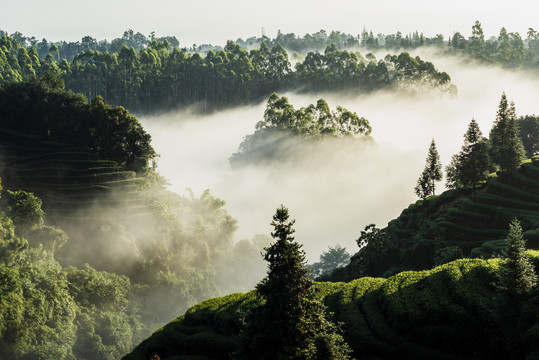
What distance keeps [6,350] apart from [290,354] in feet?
163

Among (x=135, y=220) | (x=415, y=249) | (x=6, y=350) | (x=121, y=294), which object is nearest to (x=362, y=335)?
(x=415, y=249)

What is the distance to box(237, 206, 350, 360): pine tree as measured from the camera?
1019 inches

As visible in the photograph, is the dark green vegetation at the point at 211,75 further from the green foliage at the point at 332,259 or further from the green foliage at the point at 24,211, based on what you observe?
the green foliage at the point at 24,211

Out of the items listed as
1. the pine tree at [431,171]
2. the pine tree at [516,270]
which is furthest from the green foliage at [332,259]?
the pine tree at [516,270]

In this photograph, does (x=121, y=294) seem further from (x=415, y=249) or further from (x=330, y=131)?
(x=330, y=131)

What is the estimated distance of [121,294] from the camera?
264ft

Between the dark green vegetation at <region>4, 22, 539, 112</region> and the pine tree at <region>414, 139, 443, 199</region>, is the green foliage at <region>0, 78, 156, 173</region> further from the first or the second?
the dark green vegetation at <region>4, 22, 539, 112</region>

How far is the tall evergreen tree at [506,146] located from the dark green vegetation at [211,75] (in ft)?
317

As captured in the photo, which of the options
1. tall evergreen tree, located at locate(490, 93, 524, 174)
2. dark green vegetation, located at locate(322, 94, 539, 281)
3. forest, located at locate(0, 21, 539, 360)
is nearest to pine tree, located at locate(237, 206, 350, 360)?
forest, located at locate(0, 21, 539, 360)

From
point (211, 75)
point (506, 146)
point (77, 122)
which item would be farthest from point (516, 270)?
point (211, 75)

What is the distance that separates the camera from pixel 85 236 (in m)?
84.0

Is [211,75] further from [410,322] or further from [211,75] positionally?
[410,322]

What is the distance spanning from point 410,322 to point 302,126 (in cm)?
10160

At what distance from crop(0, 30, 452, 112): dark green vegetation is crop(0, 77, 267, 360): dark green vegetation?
2697 inches
